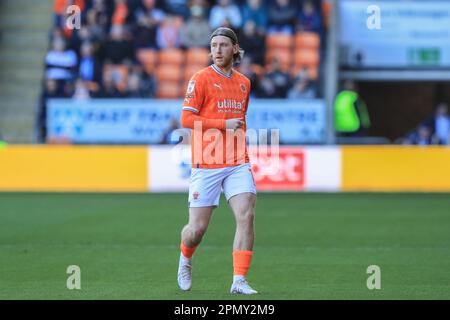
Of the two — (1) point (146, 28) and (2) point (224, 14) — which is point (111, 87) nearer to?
(1) point (146, 28)

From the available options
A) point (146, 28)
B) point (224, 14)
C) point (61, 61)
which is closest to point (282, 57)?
point (224, 14)

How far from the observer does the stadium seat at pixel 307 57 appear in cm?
2625

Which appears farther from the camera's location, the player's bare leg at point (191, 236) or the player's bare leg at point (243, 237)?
the player's bare leg at point (191, 236)

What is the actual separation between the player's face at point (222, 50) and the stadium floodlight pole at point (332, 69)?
15.7 metres

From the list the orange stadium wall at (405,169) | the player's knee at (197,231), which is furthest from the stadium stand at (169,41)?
the player's knee at (197,231)

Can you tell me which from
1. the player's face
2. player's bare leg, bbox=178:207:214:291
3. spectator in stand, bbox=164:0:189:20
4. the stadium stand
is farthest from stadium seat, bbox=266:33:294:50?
player's bare leg, bbox=178:207:214:291

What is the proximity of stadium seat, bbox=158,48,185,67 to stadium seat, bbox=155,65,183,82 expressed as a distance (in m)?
0.11

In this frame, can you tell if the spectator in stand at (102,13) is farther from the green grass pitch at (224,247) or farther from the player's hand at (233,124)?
the player's hand at (233,124)

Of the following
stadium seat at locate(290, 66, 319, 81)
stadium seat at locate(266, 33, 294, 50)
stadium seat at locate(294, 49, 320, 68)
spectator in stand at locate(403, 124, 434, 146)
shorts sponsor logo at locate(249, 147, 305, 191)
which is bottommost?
shorts sponsor logo at locate(249, 147, 305, 191)

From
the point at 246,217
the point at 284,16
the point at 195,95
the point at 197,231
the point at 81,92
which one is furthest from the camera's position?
the point at 284,16

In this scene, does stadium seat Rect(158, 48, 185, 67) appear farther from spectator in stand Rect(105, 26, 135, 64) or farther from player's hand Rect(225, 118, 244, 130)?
player's hand Rect(225, 118, 244, 130)

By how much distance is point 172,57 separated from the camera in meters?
26.4

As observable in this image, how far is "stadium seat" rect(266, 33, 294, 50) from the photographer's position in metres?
26.7

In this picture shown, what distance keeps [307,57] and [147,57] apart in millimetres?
4052
